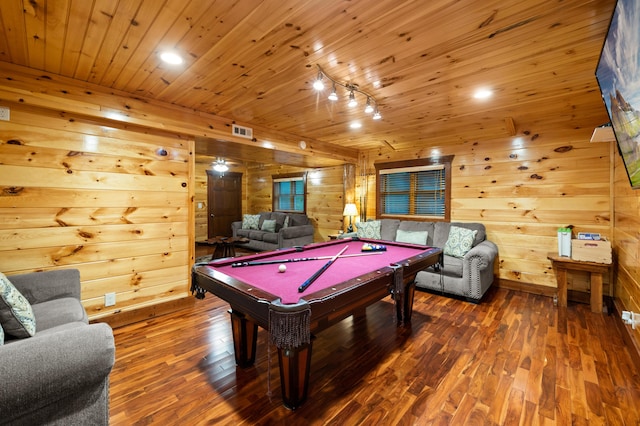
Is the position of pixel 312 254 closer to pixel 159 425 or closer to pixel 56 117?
pixel 159 425

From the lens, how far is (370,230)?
4965mm

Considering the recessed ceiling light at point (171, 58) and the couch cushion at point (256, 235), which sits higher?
the recessed ceiling light at point (171, 58)

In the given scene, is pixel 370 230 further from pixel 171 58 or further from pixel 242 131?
pixel 171 58

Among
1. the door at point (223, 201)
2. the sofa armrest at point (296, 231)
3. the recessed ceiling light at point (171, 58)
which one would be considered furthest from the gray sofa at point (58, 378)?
the door at point (223, 201)

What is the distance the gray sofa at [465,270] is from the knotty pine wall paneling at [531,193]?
0.36 m

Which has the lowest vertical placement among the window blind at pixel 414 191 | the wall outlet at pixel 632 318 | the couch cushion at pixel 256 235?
the wall outlet at pixel 632 318

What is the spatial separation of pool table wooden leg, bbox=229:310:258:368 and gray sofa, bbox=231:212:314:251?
407cm

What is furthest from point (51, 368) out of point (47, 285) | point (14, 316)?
point (47, 285)

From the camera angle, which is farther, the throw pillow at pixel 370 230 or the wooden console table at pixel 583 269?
the throw pillow at pixel 370 230

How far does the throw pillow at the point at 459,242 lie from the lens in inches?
152

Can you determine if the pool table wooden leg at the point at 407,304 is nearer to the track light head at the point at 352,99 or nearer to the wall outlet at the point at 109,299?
the track light head at the point at 352,99

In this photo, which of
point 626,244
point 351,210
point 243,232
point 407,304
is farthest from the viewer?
point 243,232

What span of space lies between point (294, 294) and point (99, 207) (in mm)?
2409

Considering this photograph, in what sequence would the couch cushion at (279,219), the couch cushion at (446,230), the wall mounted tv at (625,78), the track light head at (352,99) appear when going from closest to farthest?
the wall mounted tv at (625,78) → the track light head at (352,99) → the couch cushion at (446,230) → the couch cushion at (279,219)
